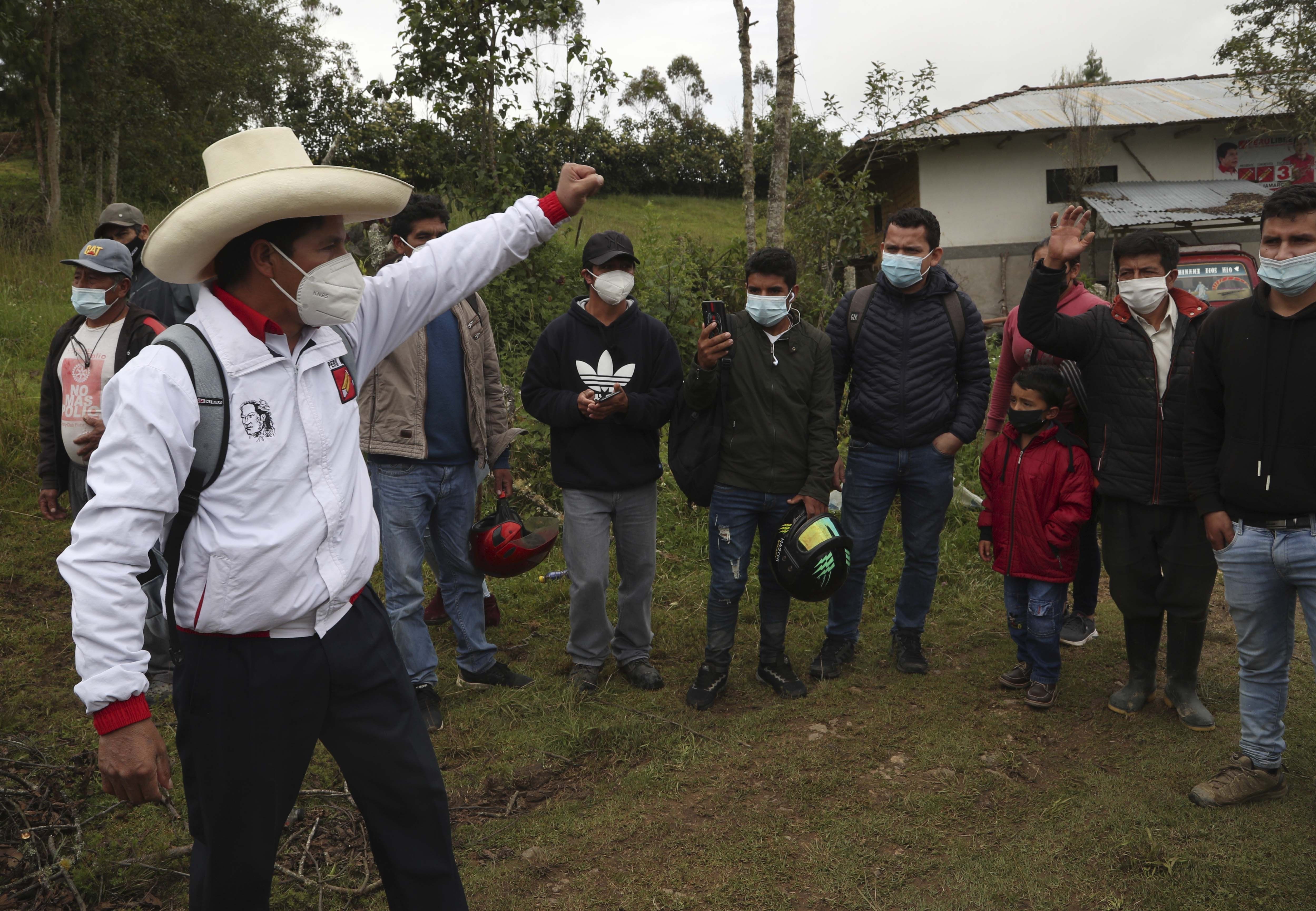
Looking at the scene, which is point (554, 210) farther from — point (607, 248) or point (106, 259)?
point (106, 259)

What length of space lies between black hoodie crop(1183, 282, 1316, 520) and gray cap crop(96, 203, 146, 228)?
17.6 feet

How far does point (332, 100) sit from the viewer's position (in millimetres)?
27969

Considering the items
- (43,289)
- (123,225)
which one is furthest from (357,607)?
(43,289)

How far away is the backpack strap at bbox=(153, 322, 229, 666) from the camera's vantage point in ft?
6.87

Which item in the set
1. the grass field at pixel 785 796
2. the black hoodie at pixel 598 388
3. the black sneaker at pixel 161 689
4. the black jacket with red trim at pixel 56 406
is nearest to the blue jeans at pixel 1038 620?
the grass field at pixel 785 796

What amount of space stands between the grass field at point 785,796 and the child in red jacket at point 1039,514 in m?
0.34

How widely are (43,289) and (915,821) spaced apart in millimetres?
12909

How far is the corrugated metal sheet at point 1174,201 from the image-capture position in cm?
1680

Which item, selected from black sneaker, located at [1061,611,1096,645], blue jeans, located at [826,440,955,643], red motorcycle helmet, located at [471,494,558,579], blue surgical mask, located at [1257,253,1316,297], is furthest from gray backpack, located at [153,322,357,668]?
black sneaker, located at [1061,611,1096,645]

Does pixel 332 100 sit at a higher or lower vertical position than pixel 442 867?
higher

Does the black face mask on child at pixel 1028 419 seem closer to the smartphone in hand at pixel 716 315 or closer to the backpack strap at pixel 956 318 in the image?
the backpack strap at pixel 956 318

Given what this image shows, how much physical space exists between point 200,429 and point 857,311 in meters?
3.38

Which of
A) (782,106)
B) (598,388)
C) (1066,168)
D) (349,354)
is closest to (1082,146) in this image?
(1066,168)

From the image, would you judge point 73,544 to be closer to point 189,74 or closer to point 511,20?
point 511,20
